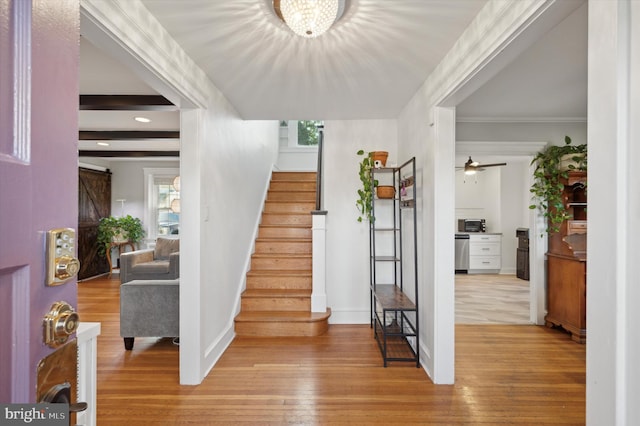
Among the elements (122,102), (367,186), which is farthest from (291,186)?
(122,102)

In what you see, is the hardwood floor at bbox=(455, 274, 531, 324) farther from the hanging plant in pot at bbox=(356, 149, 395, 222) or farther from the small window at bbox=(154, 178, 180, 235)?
the small window at bbox=(154, 178, 180, 235)

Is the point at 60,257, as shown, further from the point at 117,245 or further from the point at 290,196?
the point at 117,245

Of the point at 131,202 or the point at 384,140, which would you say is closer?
the point at 384,140

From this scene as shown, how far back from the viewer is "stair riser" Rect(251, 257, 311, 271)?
13.8ft

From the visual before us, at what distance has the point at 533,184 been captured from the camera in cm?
383

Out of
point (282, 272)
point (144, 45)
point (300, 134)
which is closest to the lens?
point (144, 45)

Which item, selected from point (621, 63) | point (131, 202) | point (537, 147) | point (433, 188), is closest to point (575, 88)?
point (537, 147)

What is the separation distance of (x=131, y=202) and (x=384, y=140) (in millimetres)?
5978

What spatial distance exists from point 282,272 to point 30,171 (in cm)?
367

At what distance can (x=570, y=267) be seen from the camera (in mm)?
3521

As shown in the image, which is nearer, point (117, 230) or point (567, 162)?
point (567, 162)

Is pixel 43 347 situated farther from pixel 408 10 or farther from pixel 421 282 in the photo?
pixel 421 282

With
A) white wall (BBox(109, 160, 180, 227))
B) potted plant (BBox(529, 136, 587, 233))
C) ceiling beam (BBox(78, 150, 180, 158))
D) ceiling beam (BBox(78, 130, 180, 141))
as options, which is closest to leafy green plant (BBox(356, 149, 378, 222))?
potted plant (BBox(529, 136, 587, 233))

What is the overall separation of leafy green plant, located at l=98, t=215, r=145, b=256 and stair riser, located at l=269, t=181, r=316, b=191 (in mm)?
3436
